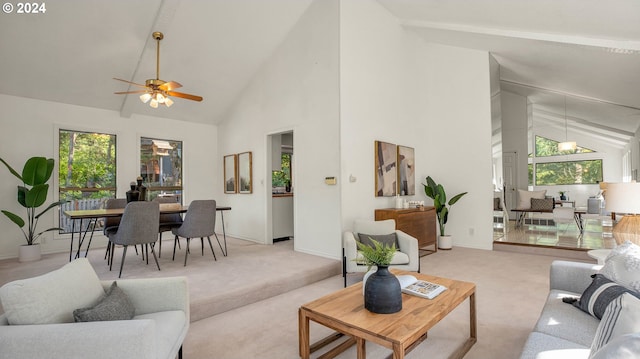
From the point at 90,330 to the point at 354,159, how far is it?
376cm

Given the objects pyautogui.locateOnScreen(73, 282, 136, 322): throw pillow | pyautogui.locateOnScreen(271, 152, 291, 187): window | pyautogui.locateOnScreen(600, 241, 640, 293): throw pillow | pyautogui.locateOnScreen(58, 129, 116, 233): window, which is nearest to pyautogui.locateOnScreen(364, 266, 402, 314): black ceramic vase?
pyautogui.locateOnScreen(600, 241, 640, 293): throw pillow

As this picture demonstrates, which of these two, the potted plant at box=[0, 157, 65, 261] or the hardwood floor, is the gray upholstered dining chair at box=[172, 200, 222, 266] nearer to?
the potted plant at box=[0, 157, 65, 261]

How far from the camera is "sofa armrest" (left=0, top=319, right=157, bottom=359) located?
1334 mm

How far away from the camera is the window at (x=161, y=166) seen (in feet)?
20.8

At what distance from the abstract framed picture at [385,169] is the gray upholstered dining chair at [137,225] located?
3.28 meters

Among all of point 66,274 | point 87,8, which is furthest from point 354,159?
point 87,8

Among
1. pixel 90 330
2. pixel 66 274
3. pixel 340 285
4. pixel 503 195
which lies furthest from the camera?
pixel 503 195

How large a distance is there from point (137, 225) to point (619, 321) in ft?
13.5

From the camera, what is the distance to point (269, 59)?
5762 mm

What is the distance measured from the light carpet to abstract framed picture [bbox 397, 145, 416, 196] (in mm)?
1940

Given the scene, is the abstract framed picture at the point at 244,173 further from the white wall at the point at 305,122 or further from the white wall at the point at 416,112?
the white wall at the point at 416,112

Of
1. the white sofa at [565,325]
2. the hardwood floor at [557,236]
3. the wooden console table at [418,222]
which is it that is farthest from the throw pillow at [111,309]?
the hardwood floor at [557,236]

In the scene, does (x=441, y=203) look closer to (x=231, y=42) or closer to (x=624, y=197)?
(x=624, y=197)

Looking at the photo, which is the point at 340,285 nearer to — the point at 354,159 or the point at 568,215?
the point at 354,159
